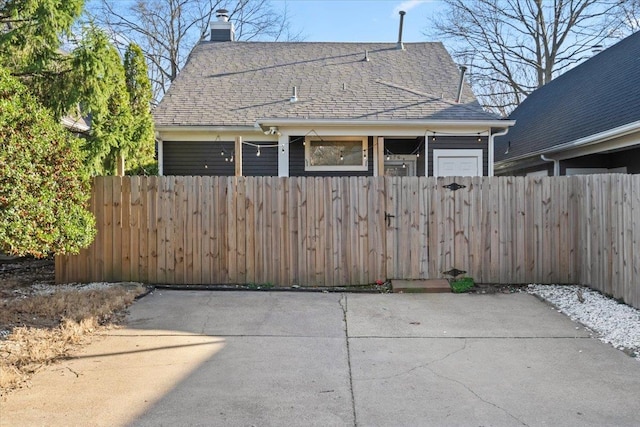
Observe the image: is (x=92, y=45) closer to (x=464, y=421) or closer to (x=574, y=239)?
(x=464, y=421)

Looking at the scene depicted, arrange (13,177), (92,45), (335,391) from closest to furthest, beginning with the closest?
(335,391) → (13,177) → (92,45)

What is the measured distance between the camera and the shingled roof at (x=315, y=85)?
36.3ft

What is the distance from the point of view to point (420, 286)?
732cm

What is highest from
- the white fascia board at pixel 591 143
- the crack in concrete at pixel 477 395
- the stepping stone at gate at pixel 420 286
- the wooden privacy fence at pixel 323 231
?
the white fascia board at pixel 591 143

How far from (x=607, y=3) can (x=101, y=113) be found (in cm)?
2084

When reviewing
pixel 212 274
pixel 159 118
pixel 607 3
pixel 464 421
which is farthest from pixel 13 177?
pixel 607 3

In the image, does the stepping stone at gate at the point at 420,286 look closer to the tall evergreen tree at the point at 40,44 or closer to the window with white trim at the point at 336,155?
the window with white trim at the point at 336,155

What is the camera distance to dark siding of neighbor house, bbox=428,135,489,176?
1088 centimetres

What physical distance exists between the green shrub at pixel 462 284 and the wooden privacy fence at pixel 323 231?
19 cm

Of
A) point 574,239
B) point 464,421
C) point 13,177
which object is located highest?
point 13,177

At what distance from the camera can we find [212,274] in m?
7.63

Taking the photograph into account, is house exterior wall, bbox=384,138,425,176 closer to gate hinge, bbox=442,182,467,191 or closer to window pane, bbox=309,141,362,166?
window pane, bbox=309,141,362,166

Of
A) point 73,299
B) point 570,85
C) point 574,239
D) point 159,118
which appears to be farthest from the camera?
point 570,85

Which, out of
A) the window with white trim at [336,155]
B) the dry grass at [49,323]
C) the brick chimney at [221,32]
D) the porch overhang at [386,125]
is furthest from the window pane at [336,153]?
the brick chimney at [221,32]
